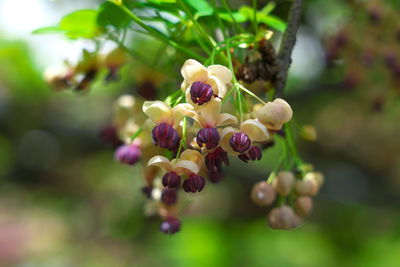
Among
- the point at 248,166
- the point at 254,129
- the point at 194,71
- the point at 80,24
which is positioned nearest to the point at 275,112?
the point at 254,129

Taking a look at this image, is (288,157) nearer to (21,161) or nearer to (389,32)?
(389,32)

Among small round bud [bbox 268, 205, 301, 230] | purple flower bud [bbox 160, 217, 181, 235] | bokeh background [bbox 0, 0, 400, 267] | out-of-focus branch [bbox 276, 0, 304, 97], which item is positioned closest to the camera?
out-of-focus branch [bbox 276, 0, 304, 97]

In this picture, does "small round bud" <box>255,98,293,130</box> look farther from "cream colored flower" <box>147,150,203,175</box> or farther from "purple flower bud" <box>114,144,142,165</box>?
"purple flower bud" <box>114,144,142,165</box>

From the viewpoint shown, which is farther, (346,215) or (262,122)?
(346,215)

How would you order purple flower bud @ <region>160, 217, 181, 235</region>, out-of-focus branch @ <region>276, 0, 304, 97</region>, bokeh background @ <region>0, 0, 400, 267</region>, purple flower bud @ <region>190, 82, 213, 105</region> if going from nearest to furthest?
purple flower bud @ <region>190, 82, 213, 105</region>
out-of-focus branch @ <region>276, 0, 304, 97</region>
purple flower bud @ <region>160, 217, 181, 235</region>
bokeh background @ <region>0, 0, 400, 267</region>

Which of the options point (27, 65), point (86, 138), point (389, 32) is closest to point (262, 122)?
point (389, 32)

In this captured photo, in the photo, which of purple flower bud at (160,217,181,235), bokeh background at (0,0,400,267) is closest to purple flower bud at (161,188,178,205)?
purple flower bud at (160,217,181,235)

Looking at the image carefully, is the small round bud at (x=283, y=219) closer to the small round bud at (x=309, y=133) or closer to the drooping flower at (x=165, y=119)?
the small round bud at (x=309, y=133)
